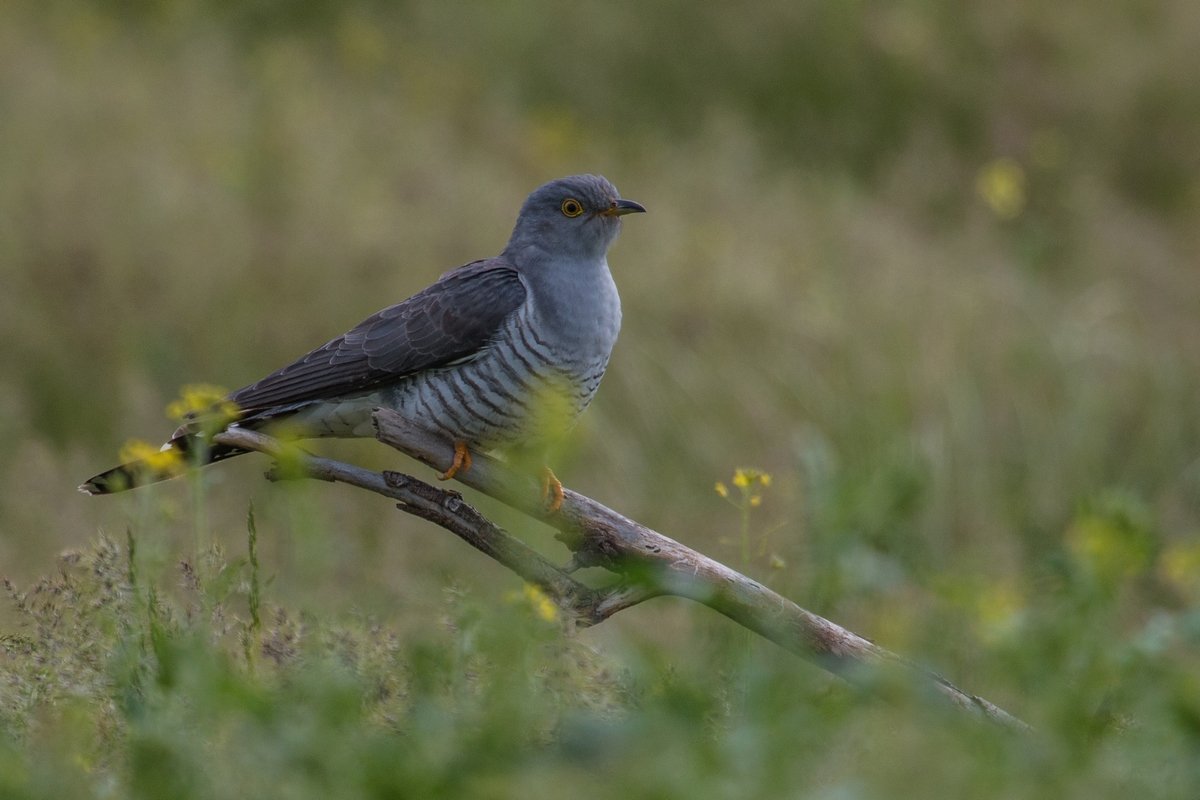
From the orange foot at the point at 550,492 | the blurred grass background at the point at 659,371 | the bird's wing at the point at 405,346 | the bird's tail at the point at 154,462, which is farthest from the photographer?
the bird's wing at the point at 405,346

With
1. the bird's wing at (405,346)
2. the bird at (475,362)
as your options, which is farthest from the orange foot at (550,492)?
the bird's wing at (405,346)

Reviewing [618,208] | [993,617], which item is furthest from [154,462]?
[618,208]

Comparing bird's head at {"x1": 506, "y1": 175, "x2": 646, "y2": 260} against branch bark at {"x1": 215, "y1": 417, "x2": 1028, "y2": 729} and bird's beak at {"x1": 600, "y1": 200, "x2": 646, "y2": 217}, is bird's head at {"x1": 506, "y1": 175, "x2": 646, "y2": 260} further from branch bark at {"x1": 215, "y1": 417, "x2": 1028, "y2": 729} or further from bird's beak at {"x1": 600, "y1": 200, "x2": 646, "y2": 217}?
branch bark at {"x1": 215, "y1": 417, "x2": 1028, "y2": 729}

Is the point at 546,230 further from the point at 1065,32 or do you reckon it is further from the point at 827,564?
the point at 1065,32

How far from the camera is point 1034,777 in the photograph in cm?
199

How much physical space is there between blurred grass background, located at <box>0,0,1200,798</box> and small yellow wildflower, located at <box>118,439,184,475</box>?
192 millimetres

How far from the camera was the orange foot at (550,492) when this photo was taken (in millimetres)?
3416

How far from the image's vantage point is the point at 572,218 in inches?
170

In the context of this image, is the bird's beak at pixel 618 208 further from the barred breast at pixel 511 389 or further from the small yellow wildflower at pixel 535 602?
the small yellow wildflower at pixel 535 602

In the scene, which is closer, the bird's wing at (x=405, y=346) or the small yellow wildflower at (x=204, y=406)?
the small yellow wildflower at (x=204, y=406)

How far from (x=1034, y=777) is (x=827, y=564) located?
1254 millimetres

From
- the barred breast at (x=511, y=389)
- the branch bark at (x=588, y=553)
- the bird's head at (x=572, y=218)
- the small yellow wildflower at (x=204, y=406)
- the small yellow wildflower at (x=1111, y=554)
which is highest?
the bird's head at (x=572, y=218)

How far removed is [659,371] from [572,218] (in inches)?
136

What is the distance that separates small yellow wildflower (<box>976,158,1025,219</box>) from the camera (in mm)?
7750
